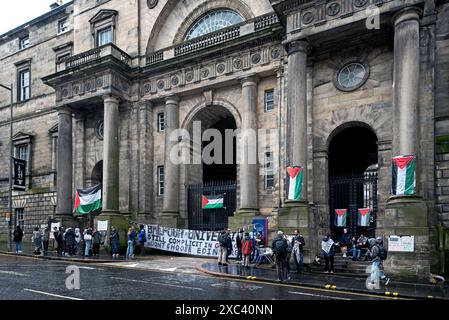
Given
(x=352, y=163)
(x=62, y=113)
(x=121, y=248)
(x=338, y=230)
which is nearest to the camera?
(x=338, y=230)

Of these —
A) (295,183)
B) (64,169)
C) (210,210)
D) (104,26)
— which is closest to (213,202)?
(210,210)

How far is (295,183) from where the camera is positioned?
59.8 ft

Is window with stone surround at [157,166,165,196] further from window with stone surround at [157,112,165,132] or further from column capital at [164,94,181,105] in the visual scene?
column capital at [164,94,181,105]

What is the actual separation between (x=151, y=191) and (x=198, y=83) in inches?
291

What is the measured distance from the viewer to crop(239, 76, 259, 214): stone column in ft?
73.6

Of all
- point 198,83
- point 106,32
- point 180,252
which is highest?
point 106,32

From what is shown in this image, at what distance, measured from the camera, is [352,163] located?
26734mm

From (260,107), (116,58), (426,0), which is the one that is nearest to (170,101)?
(116,58)

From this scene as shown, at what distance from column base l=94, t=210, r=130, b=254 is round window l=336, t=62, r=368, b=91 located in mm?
14518

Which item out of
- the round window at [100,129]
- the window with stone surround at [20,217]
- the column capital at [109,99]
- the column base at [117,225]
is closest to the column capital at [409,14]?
the column capital at [109,99]

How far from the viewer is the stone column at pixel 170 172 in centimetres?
2506

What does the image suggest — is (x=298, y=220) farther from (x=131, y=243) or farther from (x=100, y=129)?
(x=100, y=129)

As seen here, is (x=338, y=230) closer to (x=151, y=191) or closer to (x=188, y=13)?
(x=151, y=191)

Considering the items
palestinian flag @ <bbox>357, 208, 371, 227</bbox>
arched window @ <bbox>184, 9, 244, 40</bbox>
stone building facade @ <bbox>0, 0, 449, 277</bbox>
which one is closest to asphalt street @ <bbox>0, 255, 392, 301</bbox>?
stone building facade @ <bbox>0, 0, 449, 277</bbox>
